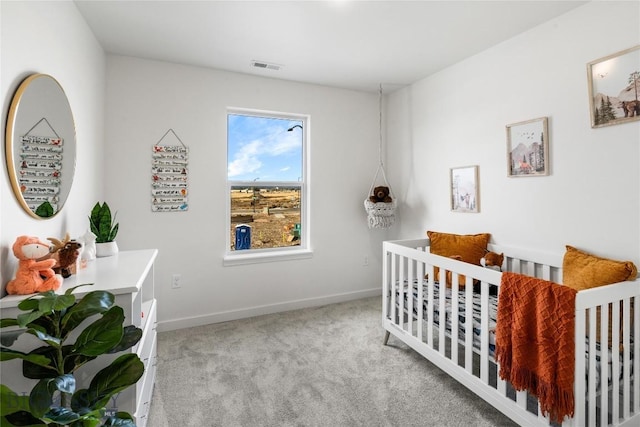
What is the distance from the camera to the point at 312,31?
7.47ft

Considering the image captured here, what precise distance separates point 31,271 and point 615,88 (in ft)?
9.77

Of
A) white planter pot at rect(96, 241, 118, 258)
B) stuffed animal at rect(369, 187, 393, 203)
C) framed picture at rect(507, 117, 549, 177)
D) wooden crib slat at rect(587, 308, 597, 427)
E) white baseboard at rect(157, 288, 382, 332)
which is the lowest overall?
white baseboard at rect(157, 288, 382, 332)

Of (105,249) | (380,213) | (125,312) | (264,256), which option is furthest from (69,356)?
(380,213)

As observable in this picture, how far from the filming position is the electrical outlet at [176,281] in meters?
2.81

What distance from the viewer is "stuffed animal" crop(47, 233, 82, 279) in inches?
53.4

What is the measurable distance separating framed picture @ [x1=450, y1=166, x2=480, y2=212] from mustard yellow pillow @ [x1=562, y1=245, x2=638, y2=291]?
2.68 ft

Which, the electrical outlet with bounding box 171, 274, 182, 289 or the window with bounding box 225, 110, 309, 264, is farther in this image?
the window with bounding box 225, 110, 309, 264

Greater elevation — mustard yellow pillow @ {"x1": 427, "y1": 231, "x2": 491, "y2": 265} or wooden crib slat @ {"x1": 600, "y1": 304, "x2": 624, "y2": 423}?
mustard yellow pillow @ {"x1": 427, "y1": 231, "x2": 491, "y2": 265}

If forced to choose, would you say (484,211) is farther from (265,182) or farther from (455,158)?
(265,182)

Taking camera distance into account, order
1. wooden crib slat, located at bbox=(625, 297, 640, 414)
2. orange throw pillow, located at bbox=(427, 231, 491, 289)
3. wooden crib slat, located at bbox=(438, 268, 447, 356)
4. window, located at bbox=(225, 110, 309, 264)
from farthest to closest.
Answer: window, located at bbox=(225, 110, 309, 264)
orange throw pillow, located at bbox=(427, 231, 491, 289)
wooden crib slat, located at bbox=(438, 268, 447, 356)
wooden crib slat, located at bbox=(625, 297, 640, 414)

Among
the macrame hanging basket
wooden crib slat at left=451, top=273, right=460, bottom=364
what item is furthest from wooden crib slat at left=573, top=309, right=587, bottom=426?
the macrame hanging basket

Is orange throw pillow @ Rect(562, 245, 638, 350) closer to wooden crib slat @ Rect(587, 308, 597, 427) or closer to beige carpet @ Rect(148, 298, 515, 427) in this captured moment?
wooden crib slat @ Rect(587, 308, 597, 427)

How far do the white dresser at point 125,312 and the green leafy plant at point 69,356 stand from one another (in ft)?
0.29

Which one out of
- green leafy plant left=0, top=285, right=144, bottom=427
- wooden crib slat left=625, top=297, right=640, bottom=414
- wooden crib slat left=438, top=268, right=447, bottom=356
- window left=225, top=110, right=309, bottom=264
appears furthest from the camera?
window left=225, top=110, right=309, bottom=264
